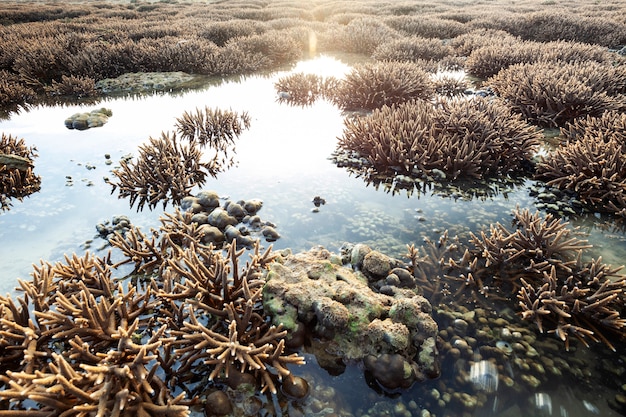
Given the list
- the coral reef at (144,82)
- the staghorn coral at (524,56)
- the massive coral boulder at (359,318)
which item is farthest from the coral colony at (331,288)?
the coral reef at (144,82)

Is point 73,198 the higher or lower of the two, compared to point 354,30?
lower

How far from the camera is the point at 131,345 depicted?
2279mm

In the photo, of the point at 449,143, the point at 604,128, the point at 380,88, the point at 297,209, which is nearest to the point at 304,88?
the point at 380,88

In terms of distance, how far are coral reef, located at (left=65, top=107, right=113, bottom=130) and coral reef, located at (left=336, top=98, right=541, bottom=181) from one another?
576 cm

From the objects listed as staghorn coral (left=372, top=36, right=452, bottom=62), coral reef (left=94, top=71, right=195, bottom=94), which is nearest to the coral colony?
coral reef (left=94, top=71, right=195, bottom=94)

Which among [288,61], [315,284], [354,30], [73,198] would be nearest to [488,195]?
[315,284]

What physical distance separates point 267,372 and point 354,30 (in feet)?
60.1

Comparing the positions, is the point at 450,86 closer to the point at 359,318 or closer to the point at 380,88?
the point at 380,88

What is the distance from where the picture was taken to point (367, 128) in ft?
21.3

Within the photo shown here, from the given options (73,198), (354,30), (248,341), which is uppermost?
(354,30)

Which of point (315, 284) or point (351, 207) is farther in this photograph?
point (351, 207)

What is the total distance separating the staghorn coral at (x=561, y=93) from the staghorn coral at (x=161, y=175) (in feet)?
22.8

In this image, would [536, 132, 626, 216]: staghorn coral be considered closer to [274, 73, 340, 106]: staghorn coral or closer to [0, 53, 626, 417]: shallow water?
[0, 53, 626, 417]: shallow water

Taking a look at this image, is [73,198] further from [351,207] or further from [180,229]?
[351,207]
